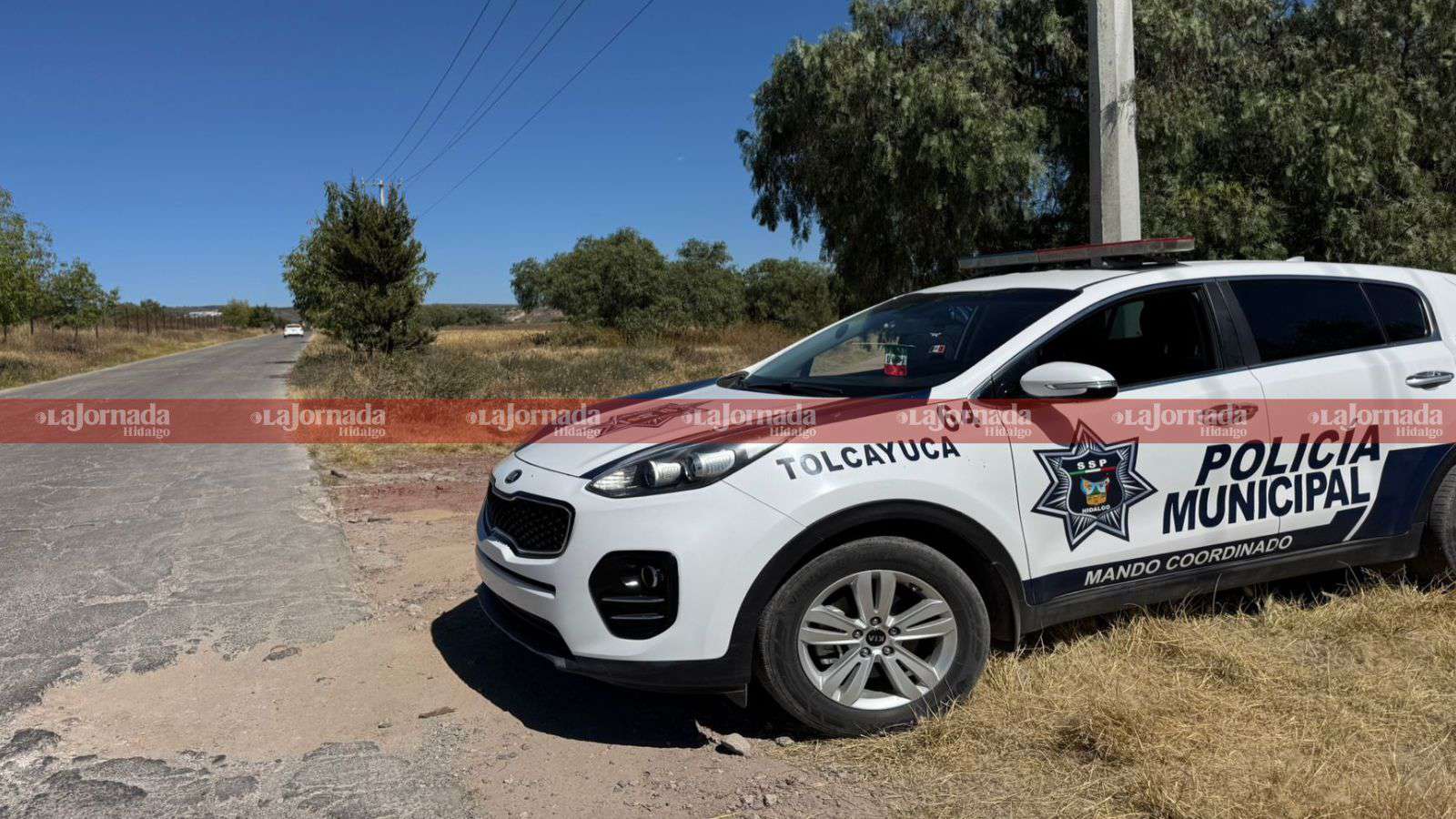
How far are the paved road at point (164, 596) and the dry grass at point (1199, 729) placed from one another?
5.36 ft

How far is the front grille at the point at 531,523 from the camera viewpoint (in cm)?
327

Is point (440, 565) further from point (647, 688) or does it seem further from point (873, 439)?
point (873, 439)

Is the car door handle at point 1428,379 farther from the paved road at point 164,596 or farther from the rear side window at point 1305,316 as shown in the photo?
the paved road at point 164,596

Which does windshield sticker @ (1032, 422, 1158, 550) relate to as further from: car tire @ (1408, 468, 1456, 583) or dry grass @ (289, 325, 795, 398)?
dry grass @ (289, 325, 795, 398)

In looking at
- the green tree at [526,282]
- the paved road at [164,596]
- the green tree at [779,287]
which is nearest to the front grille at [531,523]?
the paved road at [164,596]

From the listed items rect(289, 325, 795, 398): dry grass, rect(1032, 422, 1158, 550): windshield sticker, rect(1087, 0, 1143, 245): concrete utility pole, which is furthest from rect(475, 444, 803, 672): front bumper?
rect(289, 325, 795, 398): dry grass

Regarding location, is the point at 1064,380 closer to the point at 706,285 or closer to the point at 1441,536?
the point at 1441,536

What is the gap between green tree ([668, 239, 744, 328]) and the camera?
56.4 meters

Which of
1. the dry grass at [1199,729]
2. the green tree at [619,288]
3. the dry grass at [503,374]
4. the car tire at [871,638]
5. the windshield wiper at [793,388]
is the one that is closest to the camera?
the dry grass at [1199,729]

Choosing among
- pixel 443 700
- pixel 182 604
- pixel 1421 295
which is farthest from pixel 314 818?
pixel 1421 295

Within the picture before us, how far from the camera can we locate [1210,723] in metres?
3.24

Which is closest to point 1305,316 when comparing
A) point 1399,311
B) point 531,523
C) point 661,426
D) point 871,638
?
point 1399,311

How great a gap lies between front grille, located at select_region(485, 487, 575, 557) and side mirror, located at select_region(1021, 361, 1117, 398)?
65.0 inches

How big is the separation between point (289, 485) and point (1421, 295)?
8.08 m
